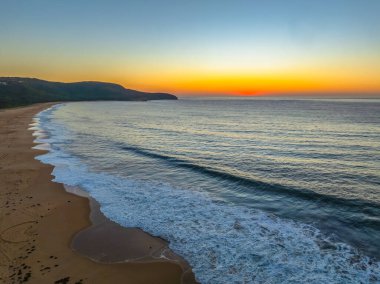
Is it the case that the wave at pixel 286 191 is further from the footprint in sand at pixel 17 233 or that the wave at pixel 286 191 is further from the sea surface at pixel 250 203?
the footprint in sand at pixel 17 233

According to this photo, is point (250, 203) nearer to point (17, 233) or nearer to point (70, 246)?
point (70, 246)

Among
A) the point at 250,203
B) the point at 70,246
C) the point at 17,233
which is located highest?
the point at 17,233

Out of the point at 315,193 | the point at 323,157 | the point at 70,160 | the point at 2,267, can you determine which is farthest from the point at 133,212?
the point at 323,157

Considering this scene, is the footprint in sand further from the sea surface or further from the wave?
the wave

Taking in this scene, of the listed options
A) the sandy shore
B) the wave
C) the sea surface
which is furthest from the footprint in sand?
the wave

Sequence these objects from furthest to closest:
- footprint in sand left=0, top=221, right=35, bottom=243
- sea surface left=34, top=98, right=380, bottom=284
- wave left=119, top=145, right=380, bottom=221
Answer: wave left=119, top=145, right=380, bottom=221 < footprint in sand left=0, top=221, right=35, bottom=243 < sea surface left=34, top=98, right=380, bottom=284

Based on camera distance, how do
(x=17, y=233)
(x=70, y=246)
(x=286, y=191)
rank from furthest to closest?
1. (x=286, y=191)
2. (x=17, y=233)
3. (x=70, y=246)

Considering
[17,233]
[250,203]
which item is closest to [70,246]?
[17,233]

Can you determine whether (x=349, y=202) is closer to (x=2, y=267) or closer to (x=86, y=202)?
(x=86, y=202)

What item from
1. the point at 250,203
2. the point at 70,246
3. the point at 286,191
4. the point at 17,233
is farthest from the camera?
the point at 286,191
